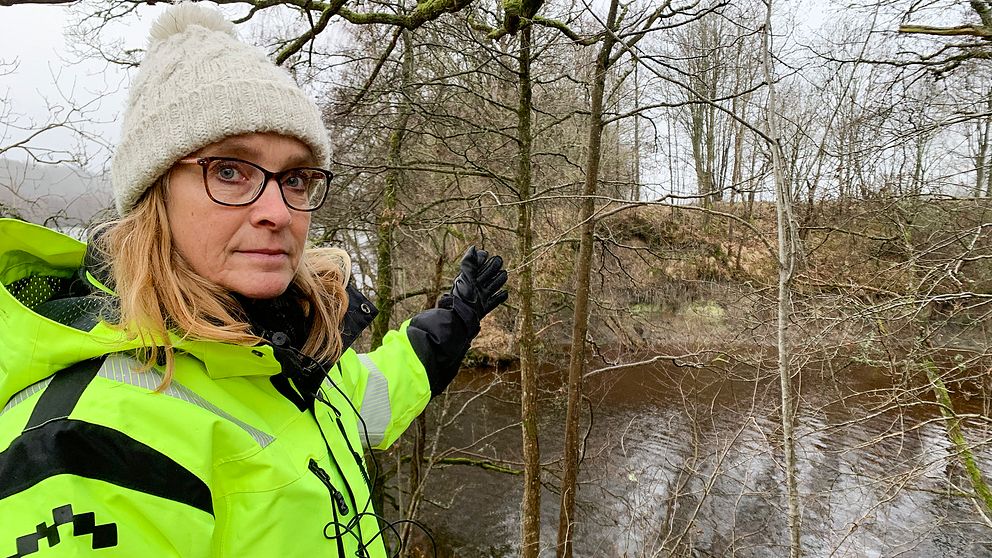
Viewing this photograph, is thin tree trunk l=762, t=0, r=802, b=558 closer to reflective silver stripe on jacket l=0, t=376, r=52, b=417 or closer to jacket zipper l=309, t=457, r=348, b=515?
jacket zipper l=309, t=457, r=348, b=515

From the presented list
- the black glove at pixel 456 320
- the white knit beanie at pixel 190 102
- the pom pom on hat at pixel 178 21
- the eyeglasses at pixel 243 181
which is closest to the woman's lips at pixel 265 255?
the eyeglasses at pixel 243 181

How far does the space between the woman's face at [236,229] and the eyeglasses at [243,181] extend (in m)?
0.01

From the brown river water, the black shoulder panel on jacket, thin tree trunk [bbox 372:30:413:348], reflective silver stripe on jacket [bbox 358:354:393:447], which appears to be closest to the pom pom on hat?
the black shoulder panel on jacket

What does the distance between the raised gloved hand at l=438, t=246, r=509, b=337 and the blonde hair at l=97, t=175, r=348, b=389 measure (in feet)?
3.14

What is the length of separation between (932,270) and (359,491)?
14.0 ft

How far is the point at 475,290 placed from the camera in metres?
1.99

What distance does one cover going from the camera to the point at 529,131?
240 inches

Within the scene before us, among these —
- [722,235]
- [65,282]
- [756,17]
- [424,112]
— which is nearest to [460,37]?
[424,112]

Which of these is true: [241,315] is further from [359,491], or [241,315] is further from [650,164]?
[650,164]

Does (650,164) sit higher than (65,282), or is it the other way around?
(650,164)

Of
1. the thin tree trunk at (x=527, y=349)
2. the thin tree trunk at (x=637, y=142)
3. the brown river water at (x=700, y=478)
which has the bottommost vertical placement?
the brown river water at (x=700, y=478)

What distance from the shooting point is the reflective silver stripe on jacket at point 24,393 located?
80cm

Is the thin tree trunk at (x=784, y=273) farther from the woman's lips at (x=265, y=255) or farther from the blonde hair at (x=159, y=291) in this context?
the blonde hair at (x=159, y=291)

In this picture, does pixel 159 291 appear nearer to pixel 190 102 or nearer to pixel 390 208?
pixel 190 102
